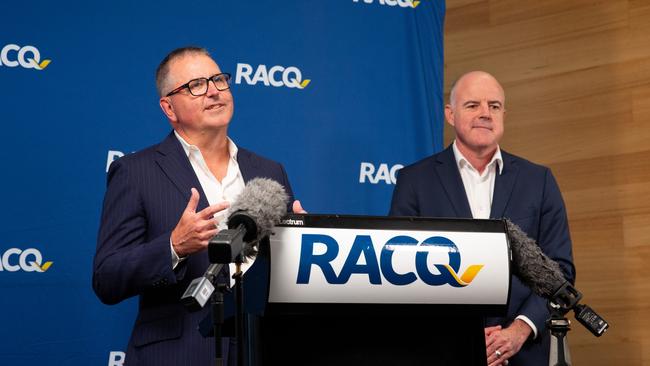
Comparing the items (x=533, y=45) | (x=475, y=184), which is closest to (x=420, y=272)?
(x=475, y=184)

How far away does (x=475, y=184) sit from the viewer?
3359 mm

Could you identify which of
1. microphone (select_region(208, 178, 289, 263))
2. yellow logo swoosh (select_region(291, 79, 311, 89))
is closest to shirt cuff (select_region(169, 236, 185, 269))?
microphone (select_region(208, 178, 289, 263))

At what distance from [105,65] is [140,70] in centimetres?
14

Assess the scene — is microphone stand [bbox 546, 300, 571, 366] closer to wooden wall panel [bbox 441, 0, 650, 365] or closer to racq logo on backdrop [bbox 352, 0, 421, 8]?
wooden wall panel [bbox 441, 0, 650, 365]

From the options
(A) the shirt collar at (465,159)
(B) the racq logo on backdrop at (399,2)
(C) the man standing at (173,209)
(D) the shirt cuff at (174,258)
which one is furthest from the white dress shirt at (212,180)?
(B) the racq logo on backdrop at (399,2)

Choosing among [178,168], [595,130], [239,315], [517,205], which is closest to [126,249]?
[178,168]

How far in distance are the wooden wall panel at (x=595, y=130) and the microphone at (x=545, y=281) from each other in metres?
2.26

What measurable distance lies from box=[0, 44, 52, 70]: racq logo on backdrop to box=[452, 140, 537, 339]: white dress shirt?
170 centimetres

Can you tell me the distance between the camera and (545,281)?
71.6 inches

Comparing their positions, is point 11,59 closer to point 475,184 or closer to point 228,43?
point 228,43

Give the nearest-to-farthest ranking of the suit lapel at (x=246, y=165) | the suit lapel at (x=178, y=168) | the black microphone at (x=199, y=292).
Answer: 1. the black microphone at (x=199, y=292)
2. the suit lapel at (x=178, y=168)
3. the suit lapel at (x=246, y=165)

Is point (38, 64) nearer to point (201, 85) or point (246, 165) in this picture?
point (201, 85)

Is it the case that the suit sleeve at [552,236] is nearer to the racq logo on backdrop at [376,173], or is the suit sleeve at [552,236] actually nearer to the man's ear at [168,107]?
the racq logo on backdrop at [376,173]

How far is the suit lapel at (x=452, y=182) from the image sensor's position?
10.6 ft
